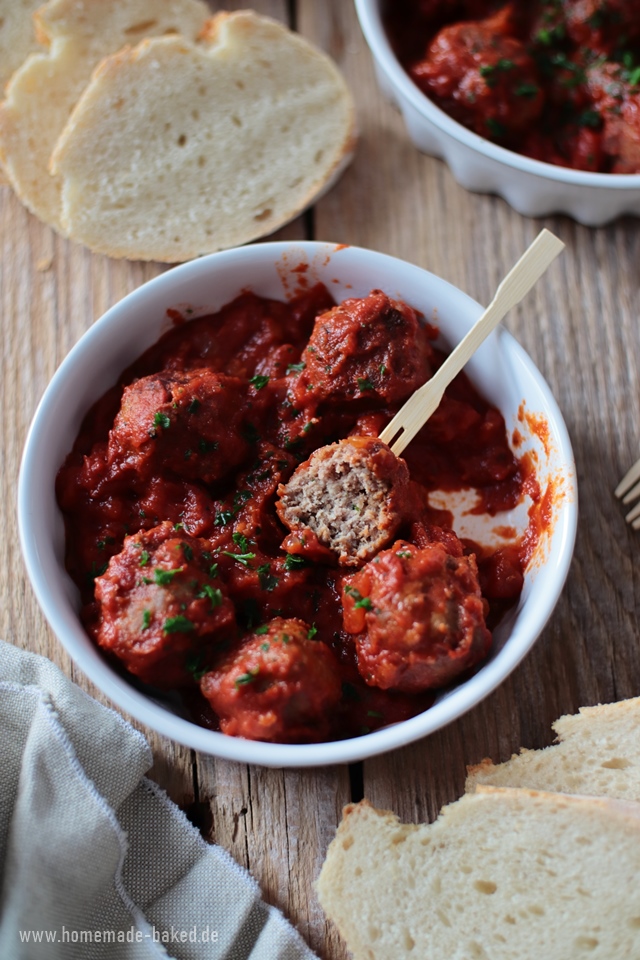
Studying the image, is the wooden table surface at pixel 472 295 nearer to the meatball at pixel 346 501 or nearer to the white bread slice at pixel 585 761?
the white bread slice at pixel 585 761

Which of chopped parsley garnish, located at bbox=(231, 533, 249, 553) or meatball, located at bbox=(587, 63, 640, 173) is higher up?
meatball, located at bbox=(587, 63, 640, 173)

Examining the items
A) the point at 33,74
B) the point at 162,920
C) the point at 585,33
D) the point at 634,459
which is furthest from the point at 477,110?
the point at 162,920

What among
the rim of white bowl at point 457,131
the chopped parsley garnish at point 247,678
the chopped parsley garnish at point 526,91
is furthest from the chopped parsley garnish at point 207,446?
the chopped parsley garnish at point 526,91

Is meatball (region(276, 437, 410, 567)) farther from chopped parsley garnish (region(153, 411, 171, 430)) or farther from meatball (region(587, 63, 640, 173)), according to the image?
meatball (region(587, 63, 640, 173))

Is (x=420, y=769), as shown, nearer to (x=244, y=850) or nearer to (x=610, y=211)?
(x=244, y=850)

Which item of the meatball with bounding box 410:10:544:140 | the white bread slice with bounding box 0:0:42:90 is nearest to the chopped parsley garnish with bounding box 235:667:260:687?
the meatball with bounding box 410:10:544:140

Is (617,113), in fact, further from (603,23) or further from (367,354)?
(367,354)

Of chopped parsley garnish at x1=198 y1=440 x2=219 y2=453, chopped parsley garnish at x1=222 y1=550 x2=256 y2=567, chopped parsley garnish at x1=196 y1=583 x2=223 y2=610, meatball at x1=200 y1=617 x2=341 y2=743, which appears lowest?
meatball at x1=200 y1=617 x2=341 y2=743
